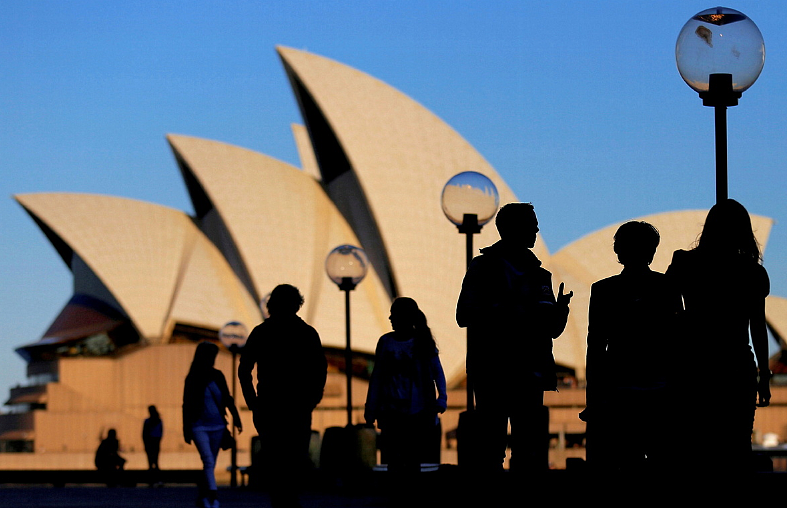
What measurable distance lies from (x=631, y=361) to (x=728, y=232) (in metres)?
0.68

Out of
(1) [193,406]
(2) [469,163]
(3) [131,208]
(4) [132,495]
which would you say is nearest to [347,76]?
(2) [469,163]

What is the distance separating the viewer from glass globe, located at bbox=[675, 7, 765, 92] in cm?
614

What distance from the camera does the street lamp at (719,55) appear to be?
6137 mm

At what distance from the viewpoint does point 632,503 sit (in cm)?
497

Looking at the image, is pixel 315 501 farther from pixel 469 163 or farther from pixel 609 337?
pixel 469 163

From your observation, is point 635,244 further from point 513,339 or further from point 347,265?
point 347,265

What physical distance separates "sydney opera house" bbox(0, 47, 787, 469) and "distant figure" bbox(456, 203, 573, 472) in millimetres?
25169

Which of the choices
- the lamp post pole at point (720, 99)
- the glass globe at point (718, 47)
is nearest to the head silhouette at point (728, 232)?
the lamp post pole at point (720, 99)

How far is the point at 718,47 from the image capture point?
6145mm

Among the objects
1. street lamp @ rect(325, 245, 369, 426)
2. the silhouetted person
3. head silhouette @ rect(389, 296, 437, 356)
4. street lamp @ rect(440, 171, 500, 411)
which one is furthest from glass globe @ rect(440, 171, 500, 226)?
the silhouetted person

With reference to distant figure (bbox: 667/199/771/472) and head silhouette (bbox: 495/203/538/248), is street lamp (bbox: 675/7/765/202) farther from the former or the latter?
head silhouette (bbox: 495/203/538/248)

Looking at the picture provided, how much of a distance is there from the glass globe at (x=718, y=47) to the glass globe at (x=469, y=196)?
3.55m

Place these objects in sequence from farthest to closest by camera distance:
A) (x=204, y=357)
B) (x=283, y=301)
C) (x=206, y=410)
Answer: (x=206, y=410), (x=204, y=357), (x=283, y=301)

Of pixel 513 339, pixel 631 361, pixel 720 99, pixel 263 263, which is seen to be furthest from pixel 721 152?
pixel 263 263
